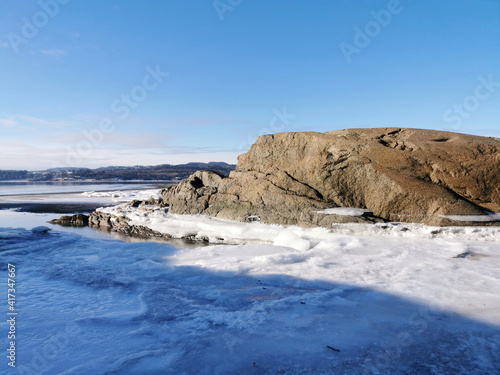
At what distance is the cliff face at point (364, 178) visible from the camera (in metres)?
9.91

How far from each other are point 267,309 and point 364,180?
7802mm

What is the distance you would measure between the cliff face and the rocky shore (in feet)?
0.10

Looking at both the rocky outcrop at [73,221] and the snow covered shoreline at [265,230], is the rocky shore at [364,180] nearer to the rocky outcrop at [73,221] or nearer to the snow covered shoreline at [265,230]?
the snow covered shoreline at [265,230]

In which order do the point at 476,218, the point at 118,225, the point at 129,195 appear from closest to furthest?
the point at 476,218
the point at 118,225
the point at 129,195

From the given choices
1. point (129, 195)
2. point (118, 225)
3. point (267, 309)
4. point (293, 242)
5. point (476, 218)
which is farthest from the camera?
point (129, 195)

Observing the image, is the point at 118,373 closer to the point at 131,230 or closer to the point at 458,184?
the point at 458,184

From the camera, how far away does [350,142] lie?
457 inches

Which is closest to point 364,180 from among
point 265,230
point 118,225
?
point 265,230

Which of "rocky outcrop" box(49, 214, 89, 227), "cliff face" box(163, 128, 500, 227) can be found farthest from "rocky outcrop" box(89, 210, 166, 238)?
"cliff face" box(163, 128, 500, 227)

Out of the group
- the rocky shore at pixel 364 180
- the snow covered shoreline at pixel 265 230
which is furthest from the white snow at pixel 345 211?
the snow covered shoreline at pixel 265 230

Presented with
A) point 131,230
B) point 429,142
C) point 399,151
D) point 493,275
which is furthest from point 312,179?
point 131,230

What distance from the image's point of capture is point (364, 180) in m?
10.9

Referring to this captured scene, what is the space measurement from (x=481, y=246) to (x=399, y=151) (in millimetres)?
4391

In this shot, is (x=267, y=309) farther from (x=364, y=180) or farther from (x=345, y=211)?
(x=364, y=180)
